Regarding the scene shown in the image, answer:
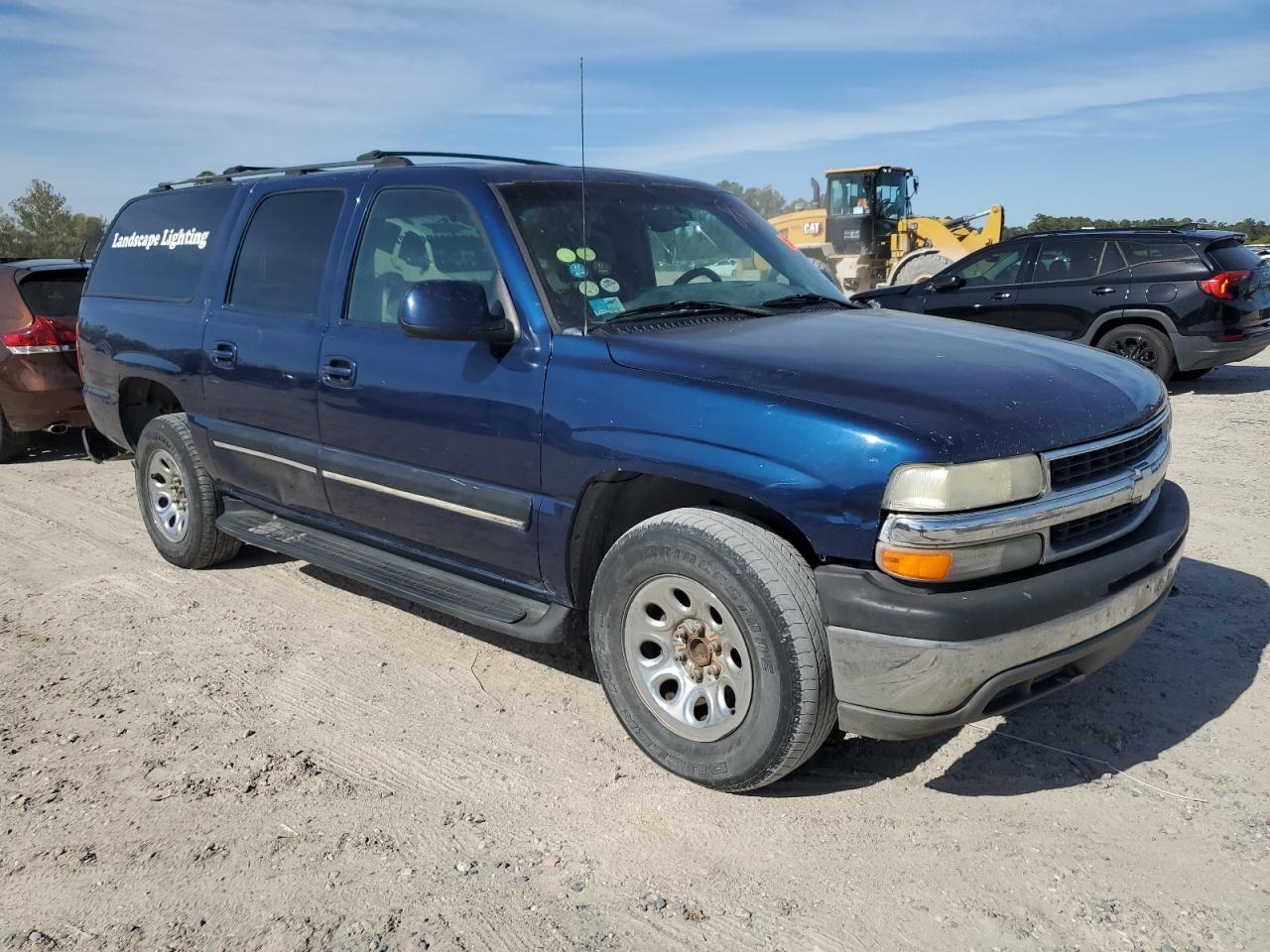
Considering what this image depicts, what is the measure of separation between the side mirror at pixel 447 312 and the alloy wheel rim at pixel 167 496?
99.1 inches

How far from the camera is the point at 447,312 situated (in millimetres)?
3307

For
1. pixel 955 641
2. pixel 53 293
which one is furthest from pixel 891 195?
pixel 955 641

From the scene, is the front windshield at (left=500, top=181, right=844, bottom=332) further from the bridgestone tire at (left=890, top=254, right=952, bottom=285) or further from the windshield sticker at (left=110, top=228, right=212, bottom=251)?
the bridgestone tire at (left=890, top=254, right=952, bottom=285)

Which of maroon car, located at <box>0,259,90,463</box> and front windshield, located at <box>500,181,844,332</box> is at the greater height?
front windshield, located at <box>500,181,844,332</box>

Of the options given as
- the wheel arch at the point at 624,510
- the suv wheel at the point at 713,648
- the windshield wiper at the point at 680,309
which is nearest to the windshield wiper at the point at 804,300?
the windshield wiper at the point at 680,309

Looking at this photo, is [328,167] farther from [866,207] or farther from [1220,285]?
[866,207]

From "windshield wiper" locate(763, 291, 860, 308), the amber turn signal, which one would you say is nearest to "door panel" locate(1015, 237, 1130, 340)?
"windshield wiper" locate(763, 291, 860, 308)

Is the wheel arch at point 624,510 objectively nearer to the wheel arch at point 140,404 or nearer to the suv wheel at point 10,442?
the wheel arch at point 140,404

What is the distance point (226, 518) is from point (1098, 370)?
3.97 meters

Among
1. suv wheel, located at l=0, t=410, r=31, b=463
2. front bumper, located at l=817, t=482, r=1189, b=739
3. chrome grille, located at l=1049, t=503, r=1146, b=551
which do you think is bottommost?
suv wheel, located at l=0, t=410, r=31, b=463

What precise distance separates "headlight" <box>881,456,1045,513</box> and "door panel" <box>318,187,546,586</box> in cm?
127

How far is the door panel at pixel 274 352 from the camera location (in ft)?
13.9

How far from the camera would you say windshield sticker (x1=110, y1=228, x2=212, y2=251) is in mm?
5047

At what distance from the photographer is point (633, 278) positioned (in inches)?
144
